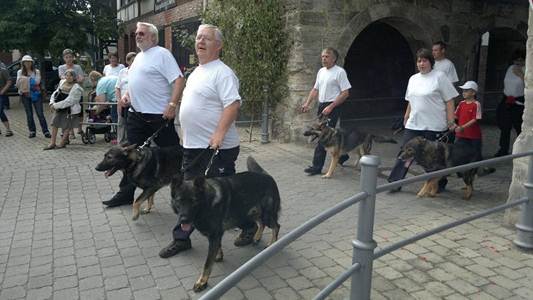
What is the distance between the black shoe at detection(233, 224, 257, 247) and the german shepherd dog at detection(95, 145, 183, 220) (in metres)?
0.88

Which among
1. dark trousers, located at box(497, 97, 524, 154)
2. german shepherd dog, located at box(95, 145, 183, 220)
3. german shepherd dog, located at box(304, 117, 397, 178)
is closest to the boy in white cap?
german shepherd dog, located at box(304, 117, 397, 178)

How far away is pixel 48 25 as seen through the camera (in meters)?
17.8

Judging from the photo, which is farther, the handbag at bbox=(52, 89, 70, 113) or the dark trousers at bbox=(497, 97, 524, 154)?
the handbag at bbox=(52, 89, 70, 113)

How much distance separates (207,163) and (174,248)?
0.78m

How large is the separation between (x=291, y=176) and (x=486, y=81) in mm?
10928

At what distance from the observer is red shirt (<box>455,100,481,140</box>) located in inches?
251

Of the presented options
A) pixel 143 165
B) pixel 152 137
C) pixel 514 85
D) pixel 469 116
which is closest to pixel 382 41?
pixel 514 85

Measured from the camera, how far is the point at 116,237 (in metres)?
4.71

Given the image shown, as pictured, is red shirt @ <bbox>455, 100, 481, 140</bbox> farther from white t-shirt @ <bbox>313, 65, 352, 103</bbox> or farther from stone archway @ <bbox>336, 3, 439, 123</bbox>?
stone archway @ <bbox>336, 3, 439, 123</bbox>

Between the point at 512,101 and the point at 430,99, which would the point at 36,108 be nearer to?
the point at 430,99

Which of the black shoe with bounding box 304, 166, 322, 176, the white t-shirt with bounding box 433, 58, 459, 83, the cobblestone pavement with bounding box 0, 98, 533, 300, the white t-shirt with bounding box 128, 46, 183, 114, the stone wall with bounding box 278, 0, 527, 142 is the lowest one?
the cobblestone pavement with bounding box 0, 98, 533, 300

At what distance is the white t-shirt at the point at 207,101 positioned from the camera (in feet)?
13.0

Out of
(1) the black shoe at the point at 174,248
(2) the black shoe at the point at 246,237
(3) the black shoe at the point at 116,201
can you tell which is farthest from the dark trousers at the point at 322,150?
(1) the black shoe at the point at 174,248

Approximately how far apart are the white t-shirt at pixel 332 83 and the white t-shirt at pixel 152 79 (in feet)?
9.00
